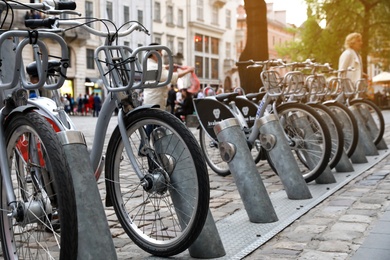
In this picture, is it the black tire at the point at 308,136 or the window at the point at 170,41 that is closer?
the black tire at the point at 308,136

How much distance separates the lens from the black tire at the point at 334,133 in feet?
22.5

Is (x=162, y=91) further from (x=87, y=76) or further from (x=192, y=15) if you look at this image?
(x=192, y=15)

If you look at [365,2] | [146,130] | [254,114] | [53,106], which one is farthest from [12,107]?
[365,2]

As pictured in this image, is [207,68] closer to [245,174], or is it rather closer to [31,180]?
[245,174]

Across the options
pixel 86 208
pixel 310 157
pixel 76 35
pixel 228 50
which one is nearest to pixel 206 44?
pixel 228 50

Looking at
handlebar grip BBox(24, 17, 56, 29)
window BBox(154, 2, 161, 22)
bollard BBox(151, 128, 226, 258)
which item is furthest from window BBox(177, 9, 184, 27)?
handlebar grip BBox(24, 17, 56, 29)

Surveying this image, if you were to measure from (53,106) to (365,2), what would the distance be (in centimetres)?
3080

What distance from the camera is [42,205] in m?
3.01

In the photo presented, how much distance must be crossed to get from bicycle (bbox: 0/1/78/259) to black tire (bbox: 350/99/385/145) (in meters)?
7.38

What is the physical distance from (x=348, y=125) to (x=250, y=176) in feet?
11.6

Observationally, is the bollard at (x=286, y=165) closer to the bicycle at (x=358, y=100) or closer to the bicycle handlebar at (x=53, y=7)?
the bicycle handlebar at (x=53, y=7)

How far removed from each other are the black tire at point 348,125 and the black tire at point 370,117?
6.00 ft

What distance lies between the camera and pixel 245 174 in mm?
4820

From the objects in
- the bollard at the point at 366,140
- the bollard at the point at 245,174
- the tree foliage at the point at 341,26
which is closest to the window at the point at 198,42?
the tree foliage at the point at 341,26
